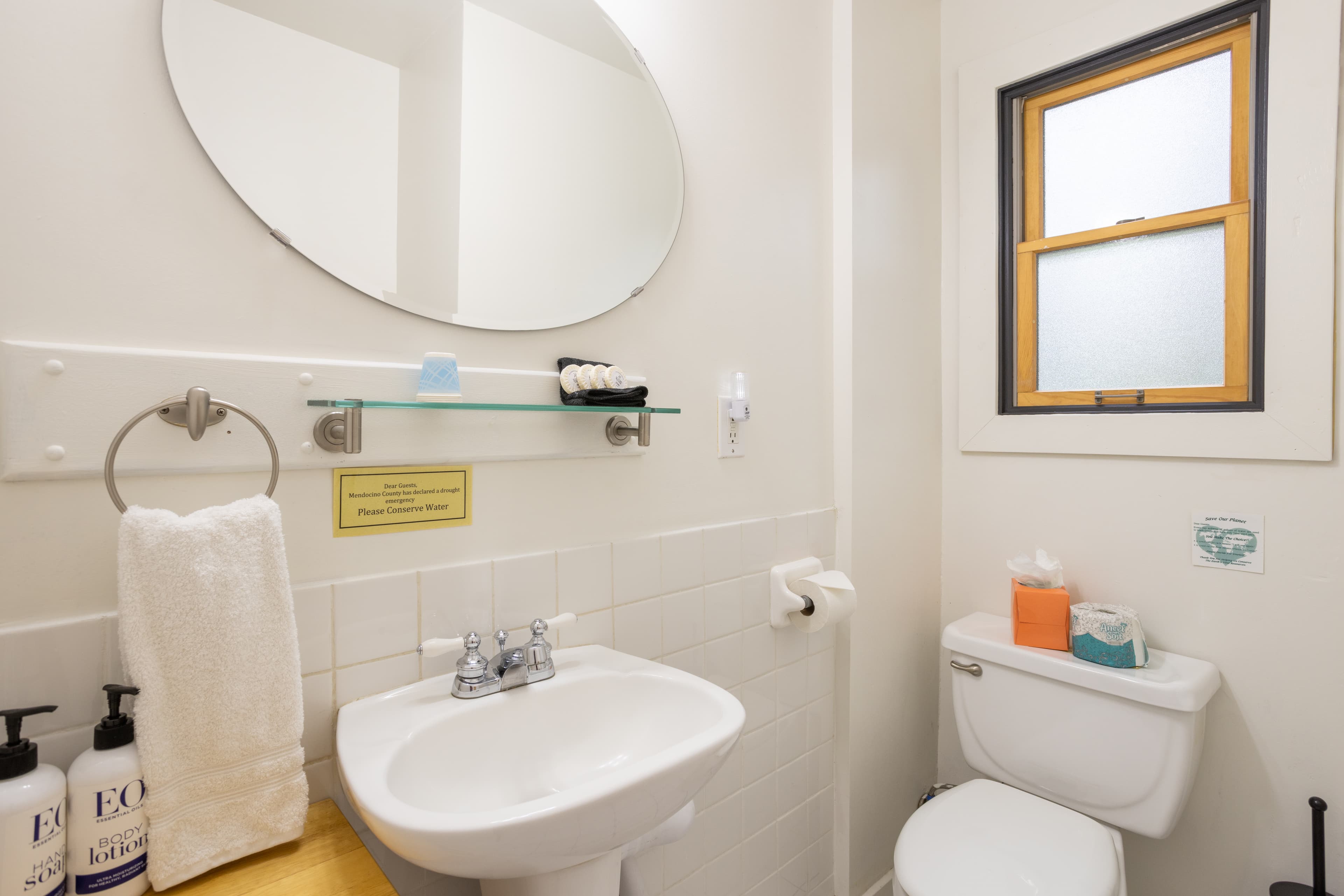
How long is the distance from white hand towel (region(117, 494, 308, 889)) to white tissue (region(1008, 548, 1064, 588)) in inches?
57.5

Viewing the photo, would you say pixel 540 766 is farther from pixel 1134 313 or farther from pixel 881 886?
pixel 1134 313

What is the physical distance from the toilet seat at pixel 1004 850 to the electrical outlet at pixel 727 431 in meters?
0.81

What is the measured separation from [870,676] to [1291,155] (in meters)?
1.41

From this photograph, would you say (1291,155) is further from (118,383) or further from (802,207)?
(118,383)

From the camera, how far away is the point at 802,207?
143cm

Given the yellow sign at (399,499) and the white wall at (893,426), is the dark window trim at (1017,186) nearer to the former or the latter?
the white wall at (893,426)

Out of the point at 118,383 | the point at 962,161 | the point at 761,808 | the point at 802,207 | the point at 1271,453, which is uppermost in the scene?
the point at 962,161

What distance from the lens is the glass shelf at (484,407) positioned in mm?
744

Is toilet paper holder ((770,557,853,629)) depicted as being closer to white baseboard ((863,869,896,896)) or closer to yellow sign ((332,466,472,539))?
yellow sign ((332,466,472,539))

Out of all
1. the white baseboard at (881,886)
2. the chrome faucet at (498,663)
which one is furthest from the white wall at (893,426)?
the chrome faucet at (498,663)

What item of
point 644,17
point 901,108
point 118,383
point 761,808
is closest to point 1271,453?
point 901,108

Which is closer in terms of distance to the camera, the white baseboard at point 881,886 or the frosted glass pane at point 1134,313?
the frosted glass pane at point 1134,313

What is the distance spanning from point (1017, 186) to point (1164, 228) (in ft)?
1.22

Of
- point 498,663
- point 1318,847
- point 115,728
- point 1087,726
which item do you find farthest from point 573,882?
point 1318,847
